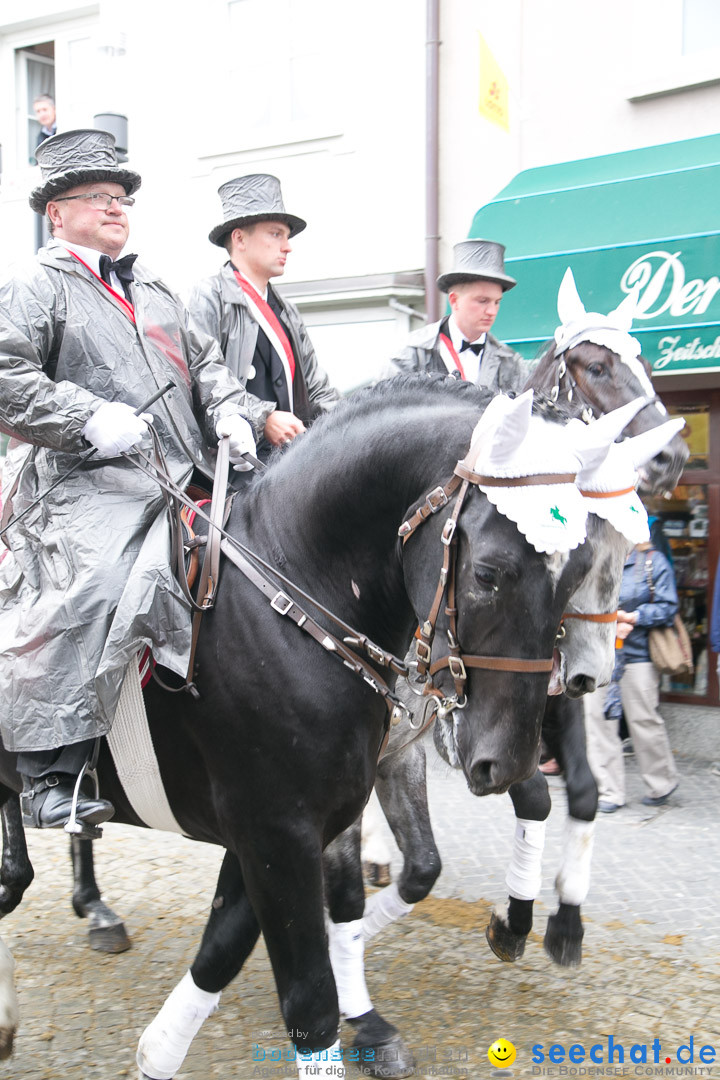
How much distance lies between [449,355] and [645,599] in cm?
275

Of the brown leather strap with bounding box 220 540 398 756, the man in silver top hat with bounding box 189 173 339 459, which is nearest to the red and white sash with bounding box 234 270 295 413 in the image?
the man in silver top hat with bounding box 189 173 339 459

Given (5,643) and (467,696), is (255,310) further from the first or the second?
(467,696)

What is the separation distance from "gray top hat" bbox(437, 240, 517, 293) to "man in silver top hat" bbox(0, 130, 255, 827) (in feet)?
5.86

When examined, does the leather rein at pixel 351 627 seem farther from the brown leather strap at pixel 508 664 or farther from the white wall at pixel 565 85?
the white wall at pixel 565 85

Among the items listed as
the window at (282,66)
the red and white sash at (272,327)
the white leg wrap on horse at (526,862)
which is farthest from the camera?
the window at (282,66)

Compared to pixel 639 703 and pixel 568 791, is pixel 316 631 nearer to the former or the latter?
pixel 568 791

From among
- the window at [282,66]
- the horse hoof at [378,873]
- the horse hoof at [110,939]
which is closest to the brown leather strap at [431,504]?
the horse hoof at [110,939]

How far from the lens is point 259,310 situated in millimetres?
4488

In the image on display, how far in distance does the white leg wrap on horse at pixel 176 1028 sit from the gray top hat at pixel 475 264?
3207mm

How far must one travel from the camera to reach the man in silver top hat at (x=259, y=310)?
4.38 meters

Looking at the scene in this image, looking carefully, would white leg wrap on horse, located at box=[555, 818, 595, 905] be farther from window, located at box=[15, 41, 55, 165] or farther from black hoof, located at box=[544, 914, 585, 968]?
window, located at box=[15, 41, 55, 165]

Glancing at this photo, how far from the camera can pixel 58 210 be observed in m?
3.46

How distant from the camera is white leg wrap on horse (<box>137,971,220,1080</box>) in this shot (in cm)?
314

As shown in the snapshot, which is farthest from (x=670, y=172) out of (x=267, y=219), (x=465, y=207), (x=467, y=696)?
(x=467, y=696)
